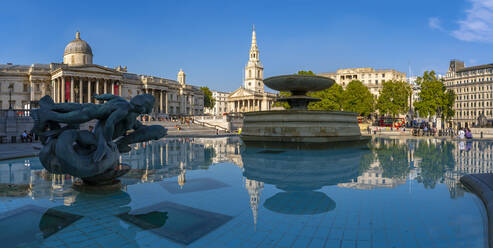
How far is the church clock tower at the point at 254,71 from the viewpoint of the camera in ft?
365

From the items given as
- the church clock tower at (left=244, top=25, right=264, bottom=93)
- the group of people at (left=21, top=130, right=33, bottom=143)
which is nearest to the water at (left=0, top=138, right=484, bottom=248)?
the group of people at (left=21, top=130, right=33, bottom=143)

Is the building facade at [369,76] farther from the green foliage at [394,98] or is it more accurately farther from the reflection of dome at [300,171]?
the reflection of dome at [300,171]

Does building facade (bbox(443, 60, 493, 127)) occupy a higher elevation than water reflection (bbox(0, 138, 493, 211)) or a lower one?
higher

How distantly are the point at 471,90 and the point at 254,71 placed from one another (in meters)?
64.8

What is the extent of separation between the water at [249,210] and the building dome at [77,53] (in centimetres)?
5804

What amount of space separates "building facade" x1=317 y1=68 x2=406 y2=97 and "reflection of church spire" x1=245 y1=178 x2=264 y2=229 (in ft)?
289

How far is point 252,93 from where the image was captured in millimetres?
101125

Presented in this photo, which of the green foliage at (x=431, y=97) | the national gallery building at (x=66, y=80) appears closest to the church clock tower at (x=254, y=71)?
the national gallery building at (x=66, y=80)

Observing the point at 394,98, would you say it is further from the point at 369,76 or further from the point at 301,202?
the point at 301,202

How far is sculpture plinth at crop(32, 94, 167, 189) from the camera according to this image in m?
5.86

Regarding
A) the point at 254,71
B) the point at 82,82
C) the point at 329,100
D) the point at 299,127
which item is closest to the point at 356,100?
the point at 329,100

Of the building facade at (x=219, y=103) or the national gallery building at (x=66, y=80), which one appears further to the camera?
the building facade at (x=219, y=103)

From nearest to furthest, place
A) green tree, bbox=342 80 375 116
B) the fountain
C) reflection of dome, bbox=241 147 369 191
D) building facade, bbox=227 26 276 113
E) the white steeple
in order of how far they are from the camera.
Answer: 1. reflection of dome, bbox=241 147 369 191
2. the fountain
3. green tree, bbox=342 80 375 116
4. the white steeple
5. building facade, bbox=227 26 276 113

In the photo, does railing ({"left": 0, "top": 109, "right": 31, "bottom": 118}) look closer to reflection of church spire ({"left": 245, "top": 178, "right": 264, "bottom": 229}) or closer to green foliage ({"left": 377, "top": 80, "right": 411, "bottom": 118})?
reflection of church spire ({"left": 245, "top": 178, "right": 264, "bottom": 229})
